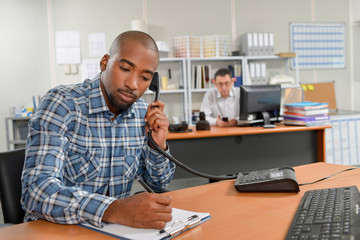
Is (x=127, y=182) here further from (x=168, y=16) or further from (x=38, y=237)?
(x=168, y=16)

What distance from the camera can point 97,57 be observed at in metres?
4.95

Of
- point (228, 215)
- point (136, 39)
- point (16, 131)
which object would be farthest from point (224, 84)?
point (228, 215)

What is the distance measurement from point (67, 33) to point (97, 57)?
→ 1.68ft

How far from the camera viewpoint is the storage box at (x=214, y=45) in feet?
15.9

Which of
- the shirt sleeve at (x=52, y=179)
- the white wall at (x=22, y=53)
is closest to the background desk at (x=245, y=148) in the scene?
the shirt sleeve at (x=52, y=179)

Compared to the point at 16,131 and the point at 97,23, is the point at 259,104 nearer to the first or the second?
the point at 97,23

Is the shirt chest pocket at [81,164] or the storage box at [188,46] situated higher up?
the storage box at [188,46]

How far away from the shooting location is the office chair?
1199 millimetres

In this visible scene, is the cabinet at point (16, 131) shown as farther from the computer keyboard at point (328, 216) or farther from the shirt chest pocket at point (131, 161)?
the computer keyboard at point (328, 216)

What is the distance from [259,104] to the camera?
3166mm

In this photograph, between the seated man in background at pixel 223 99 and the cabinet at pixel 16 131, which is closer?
the seated man in background at pixel 223 99

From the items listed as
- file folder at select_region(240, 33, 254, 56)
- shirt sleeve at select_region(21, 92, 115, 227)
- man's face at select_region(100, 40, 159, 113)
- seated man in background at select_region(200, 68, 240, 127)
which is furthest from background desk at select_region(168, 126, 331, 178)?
file folder at select_region(240, 33, 254, 56)

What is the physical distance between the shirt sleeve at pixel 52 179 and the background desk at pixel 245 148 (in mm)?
1671

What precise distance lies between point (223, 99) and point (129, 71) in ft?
10.6
